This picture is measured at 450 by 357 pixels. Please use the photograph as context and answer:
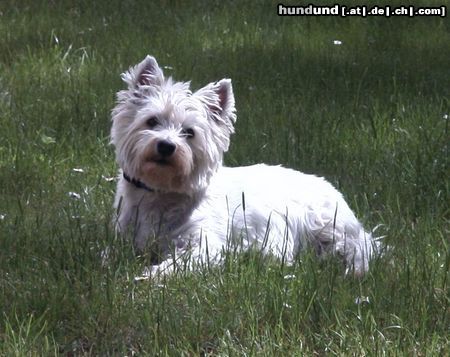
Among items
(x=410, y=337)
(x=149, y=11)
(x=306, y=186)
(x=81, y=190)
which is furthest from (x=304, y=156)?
(x=149, y=11)

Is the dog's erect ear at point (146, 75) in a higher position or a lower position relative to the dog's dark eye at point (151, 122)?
higher

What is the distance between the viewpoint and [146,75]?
638 cm

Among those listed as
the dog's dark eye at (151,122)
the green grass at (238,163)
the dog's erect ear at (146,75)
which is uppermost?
the dog's erect ear at (146,75)

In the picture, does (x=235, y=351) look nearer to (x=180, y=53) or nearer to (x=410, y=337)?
(x=410, y=337)

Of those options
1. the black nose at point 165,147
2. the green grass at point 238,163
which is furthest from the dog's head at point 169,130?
the green grass at point 238,163

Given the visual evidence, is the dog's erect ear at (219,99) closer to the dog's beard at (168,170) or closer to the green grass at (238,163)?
the dog's beard at (168,170)

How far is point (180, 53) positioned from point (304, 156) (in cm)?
286

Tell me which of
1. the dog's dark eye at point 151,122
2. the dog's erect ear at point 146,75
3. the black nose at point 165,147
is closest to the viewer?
the black nose at point 165,147

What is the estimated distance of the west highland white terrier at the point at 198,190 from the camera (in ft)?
19.9

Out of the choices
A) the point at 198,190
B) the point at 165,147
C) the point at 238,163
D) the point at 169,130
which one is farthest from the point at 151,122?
the point at 238,163

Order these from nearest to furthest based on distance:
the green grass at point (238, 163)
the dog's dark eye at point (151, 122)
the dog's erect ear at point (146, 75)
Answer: the green grass at point (238, 163)
the dog's dark eye at point (151, 122)
the dog's erect ear at point (146, 75)

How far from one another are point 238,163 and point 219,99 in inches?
52.2

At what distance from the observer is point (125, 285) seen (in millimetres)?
5184

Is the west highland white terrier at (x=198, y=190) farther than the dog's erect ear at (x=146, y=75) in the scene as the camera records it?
No
